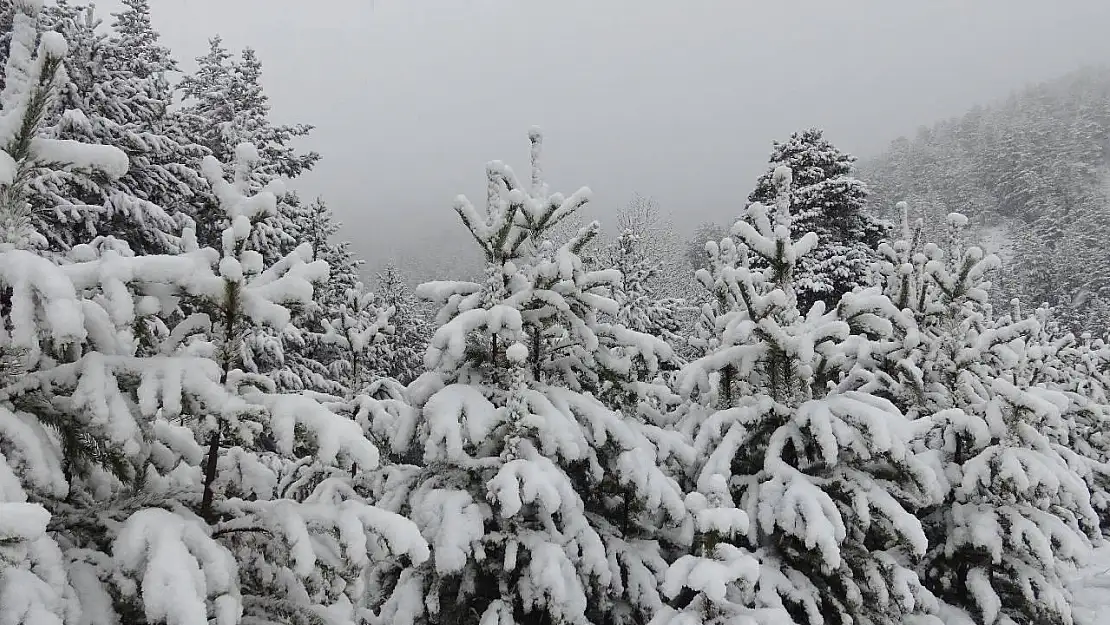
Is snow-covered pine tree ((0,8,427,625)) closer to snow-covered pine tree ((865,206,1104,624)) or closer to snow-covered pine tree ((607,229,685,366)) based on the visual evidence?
snow-covered pine tree ((865,206,1104,624))

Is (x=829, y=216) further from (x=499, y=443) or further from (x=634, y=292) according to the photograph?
(x=499, y=443)

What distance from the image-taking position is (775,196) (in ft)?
18.2

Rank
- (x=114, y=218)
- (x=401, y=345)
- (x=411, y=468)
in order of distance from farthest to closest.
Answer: (x=401, y=345) → (x=114, y=218) → (x=411, y=468)

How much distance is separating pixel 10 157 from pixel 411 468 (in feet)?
10.6

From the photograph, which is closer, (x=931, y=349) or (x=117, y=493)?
(x=117, y=493)

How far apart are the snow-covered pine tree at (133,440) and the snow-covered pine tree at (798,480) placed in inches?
79.9

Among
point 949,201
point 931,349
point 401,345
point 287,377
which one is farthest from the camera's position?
point 949,201

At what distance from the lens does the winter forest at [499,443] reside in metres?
2.31

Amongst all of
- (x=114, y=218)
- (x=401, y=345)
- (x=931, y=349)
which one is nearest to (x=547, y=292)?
(x=931, y=349)

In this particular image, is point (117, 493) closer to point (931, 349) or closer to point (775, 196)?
point (775, 196)

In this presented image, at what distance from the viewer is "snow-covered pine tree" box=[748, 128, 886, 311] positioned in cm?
1967

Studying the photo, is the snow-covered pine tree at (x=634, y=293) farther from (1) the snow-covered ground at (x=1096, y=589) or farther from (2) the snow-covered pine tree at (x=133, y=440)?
(2) the snow-covered pine tree at (x=133, y=440)

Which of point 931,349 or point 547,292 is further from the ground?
point 547,292

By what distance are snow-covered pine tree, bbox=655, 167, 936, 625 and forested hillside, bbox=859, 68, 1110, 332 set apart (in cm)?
3294
